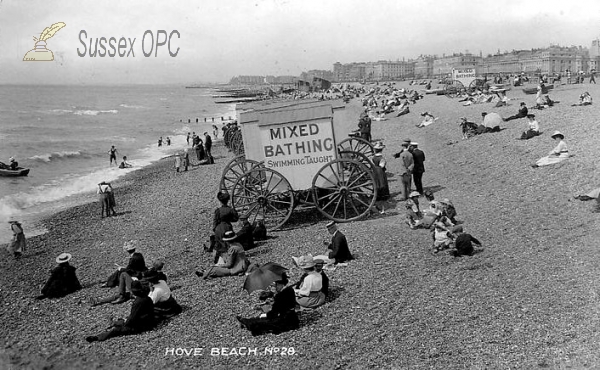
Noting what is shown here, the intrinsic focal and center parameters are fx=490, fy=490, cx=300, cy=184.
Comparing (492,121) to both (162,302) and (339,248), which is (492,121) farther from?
(162,302)

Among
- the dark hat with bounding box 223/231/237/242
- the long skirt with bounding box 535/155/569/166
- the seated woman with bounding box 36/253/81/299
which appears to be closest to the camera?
the seated woman with bounding box 36/253/81/299

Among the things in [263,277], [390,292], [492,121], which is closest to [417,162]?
[390,292]

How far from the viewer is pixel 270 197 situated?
37.9 ft

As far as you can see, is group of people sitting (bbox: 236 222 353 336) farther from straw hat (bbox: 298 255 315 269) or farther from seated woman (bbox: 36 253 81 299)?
seated woman (bbox: 36 253 81 299)

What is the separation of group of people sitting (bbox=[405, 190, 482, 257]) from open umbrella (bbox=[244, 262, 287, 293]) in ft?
9.65

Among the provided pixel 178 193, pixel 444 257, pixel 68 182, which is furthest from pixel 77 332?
pixel 68 182

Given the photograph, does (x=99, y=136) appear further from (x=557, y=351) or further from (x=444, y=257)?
(x=557, y=351)

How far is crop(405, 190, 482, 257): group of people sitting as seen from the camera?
8484 millimetres

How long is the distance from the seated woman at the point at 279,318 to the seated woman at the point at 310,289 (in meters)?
0.52

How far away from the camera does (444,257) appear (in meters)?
8.67

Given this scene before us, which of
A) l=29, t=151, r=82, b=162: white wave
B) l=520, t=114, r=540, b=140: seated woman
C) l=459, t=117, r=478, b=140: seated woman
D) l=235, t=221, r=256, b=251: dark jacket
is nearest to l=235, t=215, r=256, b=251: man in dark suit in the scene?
l=235, t=221, r=256, b=251: dark jacket

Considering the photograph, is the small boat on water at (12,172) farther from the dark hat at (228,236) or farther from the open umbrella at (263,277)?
the open umbrella at (263,277)

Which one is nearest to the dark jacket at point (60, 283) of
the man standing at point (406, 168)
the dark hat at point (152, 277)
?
the dark hat at point (152, 277)

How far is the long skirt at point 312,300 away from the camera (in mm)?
7229
